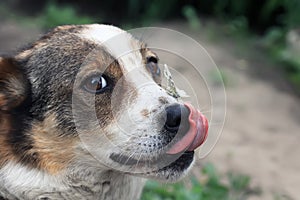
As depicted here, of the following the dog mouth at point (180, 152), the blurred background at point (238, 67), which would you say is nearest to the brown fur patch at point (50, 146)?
the dog mouth at point (180, 152)

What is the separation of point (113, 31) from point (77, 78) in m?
0.45

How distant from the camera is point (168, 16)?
1053 centimetres

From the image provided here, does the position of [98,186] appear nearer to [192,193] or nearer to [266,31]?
[192,193]

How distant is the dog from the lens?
3.70 metres

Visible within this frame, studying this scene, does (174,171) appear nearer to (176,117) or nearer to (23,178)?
(176,117)

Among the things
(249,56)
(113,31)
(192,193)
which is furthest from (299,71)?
(113,31)

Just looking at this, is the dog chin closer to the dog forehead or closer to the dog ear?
the dog forehead

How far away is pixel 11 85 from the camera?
393cm

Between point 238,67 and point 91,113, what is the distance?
16.9 ft

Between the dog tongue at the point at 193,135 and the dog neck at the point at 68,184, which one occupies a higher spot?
the dog tongue at the point at 193,135

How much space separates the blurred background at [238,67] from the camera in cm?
598

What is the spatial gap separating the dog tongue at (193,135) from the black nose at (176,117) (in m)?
0.03

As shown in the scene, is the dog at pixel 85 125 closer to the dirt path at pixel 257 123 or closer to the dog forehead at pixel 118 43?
the dog forehead at pixel 118 43

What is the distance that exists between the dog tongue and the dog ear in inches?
37.1
